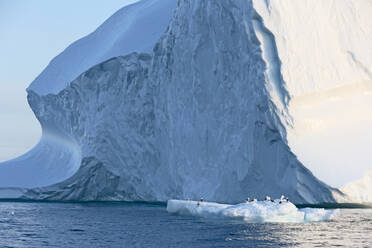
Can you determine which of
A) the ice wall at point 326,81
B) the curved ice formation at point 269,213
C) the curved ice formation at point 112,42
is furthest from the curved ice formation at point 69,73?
the curved ice formation at point 269,213

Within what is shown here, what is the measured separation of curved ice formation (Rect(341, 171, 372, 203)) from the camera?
2689 centimetres

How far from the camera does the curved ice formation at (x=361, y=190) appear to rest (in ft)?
88.2

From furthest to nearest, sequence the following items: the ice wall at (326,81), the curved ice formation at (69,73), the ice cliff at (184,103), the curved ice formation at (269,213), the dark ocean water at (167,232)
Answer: the curved ice formation at (69,73)
the ice cliff at (184,103)
the ice wall at (326,81)
the curved ice formation at (269,213)
the dark ocean water at (167,232)

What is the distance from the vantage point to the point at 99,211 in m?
30.3

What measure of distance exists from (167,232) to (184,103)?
12.0 m

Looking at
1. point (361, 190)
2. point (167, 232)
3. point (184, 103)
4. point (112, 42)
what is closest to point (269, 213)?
point (167, 232)

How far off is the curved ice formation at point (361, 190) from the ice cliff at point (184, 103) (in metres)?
0.75

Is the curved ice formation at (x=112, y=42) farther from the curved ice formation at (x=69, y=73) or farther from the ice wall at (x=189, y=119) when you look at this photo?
the ice wall at (x=189, y=119)

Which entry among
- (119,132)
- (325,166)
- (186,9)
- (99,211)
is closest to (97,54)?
(119,132)

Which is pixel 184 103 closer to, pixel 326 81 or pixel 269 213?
pixel 326 81

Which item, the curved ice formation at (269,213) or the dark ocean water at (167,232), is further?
the curved ice formation at (269,213)

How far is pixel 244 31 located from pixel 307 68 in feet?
10.5

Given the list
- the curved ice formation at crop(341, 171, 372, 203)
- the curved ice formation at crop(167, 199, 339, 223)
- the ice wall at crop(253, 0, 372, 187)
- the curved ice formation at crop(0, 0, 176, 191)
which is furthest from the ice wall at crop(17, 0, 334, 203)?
the curved ice formation at crop(167, 199, 339, 223)

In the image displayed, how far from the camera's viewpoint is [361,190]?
27.4 metres
